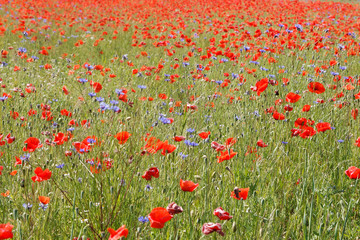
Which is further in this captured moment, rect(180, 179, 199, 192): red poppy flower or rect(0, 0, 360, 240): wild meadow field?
rect(0, 0, 360, 240): wild meadow field

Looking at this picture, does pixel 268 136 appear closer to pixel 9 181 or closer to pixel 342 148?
pixel 342 148

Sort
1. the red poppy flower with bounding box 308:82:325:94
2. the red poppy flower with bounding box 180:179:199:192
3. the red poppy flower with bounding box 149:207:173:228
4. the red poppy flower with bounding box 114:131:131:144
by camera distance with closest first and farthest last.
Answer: the red poppy flower with bounding box 149:207:173:228 < the red poppy flower with bounding box 180:179:199:192 < the red poppy flower with bounding box 114:131:131:144 < the red poppy flower with bounding box 308:82:325:94

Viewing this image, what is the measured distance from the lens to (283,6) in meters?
10.5

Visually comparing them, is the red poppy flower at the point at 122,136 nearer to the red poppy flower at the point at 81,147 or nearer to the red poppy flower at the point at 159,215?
the red poppy flower at the point at 81,147

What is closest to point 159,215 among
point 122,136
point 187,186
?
point 187,186

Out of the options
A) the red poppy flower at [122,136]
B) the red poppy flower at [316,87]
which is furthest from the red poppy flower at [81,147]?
the red poppy flower at [316,87]

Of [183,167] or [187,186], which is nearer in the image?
[187,186]

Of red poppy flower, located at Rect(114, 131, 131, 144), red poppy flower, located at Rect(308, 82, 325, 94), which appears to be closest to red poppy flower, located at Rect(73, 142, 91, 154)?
red poppy flower, located at Rect(114, 131, 131, 144)

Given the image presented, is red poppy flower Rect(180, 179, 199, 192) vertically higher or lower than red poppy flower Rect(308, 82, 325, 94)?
lower

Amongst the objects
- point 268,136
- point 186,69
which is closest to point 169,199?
point 268,136

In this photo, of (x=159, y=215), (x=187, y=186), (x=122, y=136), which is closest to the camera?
(x=159, y=215)

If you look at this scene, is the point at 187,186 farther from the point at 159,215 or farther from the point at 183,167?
the point at 183,167

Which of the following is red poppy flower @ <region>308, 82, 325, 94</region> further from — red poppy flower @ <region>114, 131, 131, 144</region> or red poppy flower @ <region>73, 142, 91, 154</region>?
red poppy flower @ <region>73, 142, 91, 154</region>

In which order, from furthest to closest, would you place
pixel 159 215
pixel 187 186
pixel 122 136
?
pixel 122 136, pixel 187 186, pixel 159 215
